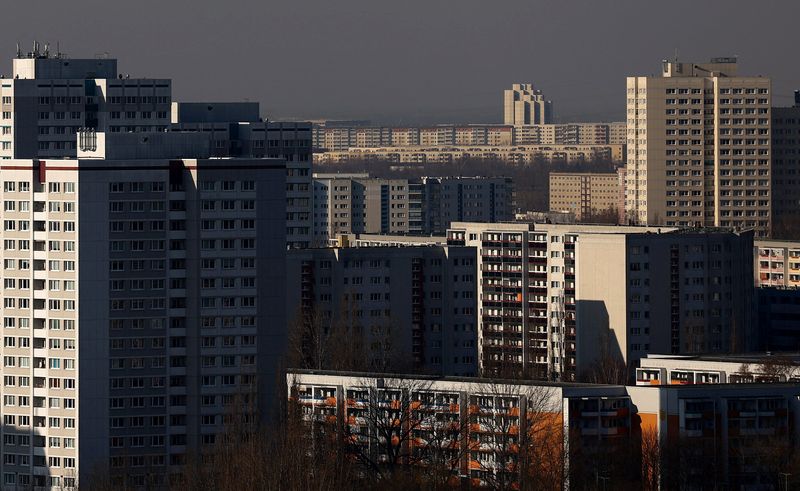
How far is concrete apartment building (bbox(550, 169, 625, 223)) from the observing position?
152 meters

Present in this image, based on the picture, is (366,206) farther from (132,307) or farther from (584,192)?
(132,307)

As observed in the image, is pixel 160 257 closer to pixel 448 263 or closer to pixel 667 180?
pixel 448 263

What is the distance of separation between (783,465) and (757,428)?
1.96 meters

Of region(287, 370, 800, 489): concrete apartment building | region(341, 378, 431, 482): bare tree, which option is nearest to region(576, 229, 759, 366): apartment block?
region(341, 378, 431, 482): bare tree

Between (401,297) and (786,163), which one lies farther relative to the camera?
(786,163)

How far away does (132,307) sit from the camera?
5334 cm

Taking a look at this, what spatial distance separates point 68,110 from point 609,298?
1500cm

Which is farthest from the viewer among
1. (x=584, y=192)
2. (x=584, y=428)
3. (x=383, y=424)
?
(x=584, y=192)

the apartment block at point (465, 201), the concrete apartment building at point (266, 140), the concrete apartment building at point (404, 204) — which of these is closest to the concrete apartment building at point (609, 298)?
the concrete apartment building at point (266, 140)

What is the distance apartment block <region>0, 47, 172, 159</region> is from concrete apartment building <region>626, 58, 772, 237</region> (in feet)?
122

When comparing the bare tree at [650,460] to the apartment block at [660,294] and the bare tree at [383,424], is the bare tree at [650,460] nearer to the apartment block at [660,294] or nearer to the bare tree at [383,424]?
the bare tree at [383,424]

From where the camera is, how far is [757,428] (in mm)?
48750

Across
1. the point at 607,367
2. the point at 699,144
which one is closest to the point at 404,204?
the point at 699,144

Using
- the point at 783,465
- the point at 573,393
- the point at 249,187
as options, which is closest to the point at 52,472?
the point at 249,187
